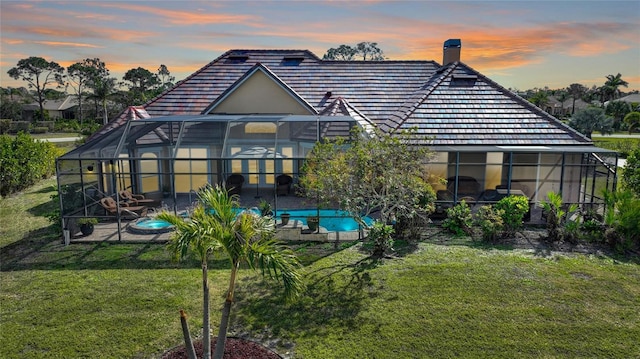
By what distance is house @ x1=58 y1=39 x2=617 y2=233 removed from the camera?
16016 millimetres

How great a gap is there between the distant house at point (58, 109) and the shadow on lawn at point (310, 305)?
78644 mm

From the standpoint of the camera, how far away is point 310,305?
9.44m

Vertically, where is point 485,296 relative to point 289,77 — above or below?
below

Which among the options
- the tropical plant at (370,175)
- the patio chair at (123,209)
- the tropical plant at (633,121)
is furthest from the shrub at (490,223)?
the tropical plant at (633,121)

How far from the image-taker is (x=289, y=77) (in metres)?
24.7

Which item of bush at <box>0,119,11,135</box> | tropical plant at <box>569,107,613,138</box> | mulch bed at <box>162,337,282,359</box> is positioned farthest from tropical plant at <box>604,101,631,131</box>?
bush at <box>0,119,11,135</box>

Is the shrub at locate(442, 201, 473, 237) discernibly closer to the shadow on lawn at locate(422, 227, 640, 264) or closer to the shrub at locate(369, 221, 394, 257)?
the shadow on lawn at locate(422, 227, 640, 264)

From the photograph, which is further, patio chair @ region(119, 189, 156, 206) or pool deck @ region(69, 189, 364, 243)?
patio chair @ region(119, 189, 156, 206)

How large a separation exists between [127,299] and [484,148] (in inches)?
541

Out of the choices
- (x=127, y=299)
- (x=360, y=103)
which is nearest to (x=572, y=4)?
(x=360, y=103)

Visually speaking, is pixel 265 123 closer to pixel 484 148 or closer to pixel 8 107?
pixel 484 148

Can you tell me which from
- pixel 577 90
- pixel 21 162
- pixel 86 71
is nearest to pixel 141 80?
pixel 86 71

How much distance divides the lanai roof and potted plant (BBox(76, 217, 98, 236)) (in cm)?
738

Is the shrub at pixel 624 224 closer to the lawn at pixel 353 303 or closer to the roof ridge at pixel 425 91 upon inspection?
the lawn at pixel 353 303
